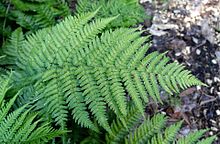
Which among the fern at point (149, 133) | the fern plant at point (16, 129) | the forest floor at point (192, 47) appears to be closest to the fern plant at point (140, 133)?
the fern at point (149, 133)

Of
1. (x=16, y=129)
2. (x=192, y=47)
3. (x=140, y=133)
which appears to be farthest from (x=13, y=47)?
(x=192, y=47)

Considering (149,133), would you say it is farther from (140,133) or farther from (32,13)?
(32,13)

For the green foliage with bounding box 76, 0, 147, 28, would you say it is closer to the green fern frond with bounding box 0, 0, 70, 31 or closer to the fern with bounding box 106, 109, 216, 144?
the green fern frond with bounding box 0, 0, 70, 31

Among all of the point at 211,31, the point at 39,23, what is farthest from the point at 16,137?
the point at 211,31

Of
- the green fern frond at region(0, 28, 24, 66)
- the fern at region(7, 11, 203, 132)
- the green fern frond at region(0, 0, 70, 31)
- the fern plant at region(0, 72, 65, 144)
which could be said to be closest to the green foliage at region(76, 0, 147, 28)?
the green fern frond at region(0, 0, 70, 31)

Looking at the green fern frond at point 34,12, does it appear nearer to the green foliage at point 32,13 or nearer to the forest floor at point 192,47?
the green foliage at point 32,13

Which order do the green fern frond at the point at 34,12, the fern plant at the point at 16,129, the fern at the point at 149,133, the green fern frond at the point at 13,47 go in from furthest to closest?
the green fern frond at the point at 34,12 → the green fern frond at the point at 13,47 → the fern at the point at 149,133 → the fern plant at the point at 16,129

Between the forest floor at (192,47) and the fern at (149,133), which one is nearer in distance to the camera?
the fern at (149,133)
